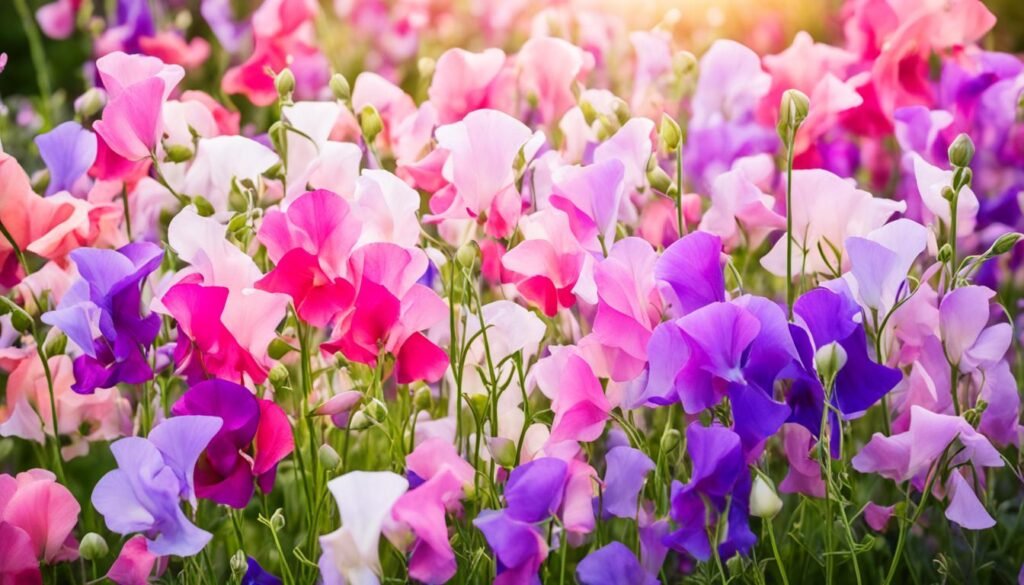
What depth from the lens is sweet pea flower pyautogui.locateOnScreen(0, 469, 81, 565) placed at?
1.09 meters

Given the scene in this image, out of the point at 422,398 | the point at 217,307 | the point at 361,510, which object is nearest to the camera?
the point at 361,510

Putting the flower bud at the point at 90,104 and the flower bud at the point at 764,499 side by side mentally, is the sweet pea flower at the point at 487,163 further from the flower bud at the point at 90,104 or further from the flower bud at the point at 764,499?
the flower bud at the point at 90,104

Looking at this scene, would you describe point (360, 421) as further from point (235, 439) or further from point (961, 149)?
point (961, 149)

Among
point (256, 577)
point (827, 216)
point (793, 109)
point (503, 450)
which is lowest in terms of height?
point (256, 577)

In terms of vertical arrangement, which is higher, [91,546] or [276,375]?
[276,375]

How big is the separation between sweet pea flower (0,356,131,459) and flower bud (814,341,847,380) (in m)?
A: 0.75

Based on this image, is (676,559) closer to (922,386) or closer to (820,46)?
(922,386)

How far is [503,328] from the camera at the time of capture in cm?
118

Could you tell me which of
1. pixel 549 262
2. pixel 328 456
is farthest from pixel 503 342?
pixel 328 456

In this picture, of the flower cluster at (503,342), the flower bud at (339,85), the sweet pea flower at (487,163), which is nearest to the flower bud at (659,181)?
the flower cluster at (503,342)

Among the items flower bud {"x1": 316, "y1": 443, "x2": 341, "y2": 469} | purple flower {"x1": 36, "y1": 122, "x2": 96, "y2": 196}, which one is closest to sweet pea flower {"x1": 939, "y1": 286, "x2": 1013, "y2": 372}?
flower bud {"x1": 316, "y1": 443, "x2": 341, "y2": 469}

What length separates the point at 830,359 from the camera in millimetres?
983

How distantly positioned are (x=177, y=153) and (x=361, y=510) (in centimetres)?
55

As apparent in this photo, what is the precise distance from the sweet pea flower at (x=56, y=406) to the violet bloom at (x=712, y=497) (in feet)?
2.09
